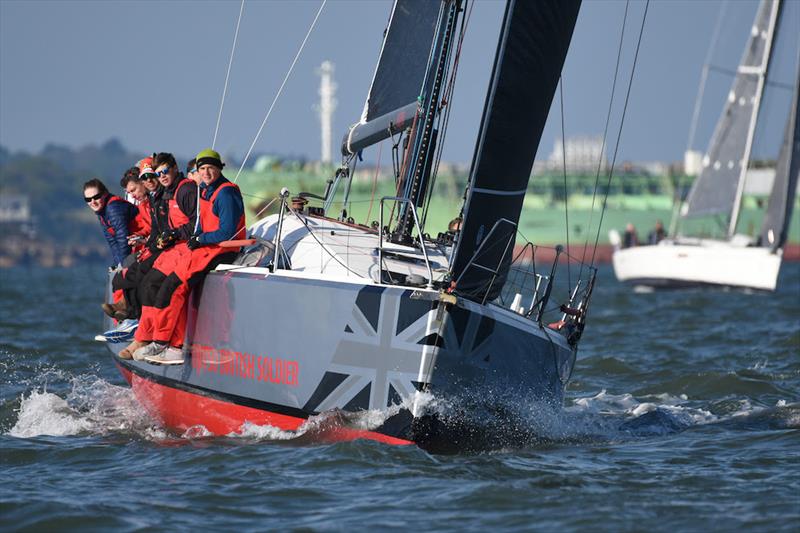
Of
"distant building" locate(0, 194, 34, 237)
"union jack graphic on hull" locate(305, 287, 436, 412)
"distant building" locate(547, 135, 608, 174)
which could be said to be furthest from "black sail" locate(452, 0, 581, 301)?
"distant building" locate(0, 194, 34, 237)

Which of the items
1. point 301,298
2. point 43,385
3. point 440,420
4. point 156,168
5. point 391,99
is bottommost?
point 43,385

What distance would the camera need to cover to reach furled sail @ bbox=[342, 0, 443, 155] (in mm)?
8680

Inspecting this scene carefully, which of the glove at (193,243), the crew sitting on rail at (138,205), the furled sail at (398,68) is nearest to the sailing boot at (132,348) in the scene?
the glove at (193,243)

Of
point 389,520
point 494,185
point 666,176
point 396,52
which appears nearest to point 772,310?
point 396,52

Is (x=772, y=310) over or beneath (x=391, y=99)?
beneath

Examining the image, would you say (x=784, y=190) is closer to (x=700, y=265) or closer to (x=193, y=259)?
(x=700, y=265)

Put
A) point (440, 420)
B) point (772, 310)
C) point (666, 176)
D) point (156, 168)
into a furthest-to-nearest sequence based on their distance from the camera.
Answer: point (666, 176) < point (772, 310) < point (156, 168) < point (440, 420)

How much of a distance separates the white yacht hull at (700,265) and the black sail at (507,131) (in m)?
19.7

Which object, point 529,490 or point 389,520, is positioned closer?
point 389,520

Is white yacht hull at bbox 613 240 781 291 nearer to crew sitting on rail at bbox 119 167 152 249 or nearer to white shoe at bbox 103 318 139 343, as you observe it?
crew sitting on rail at bbox 119 167 152 249

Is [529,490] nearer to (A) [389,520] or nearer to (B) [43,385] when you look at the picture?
(A) [389,520]

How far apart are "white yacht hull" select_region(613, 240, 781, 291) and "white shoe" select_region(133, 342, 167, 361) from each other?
2005cm

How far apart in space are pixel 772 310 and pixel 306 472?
14.6 m

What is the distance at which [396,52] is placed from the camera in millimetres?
8820
